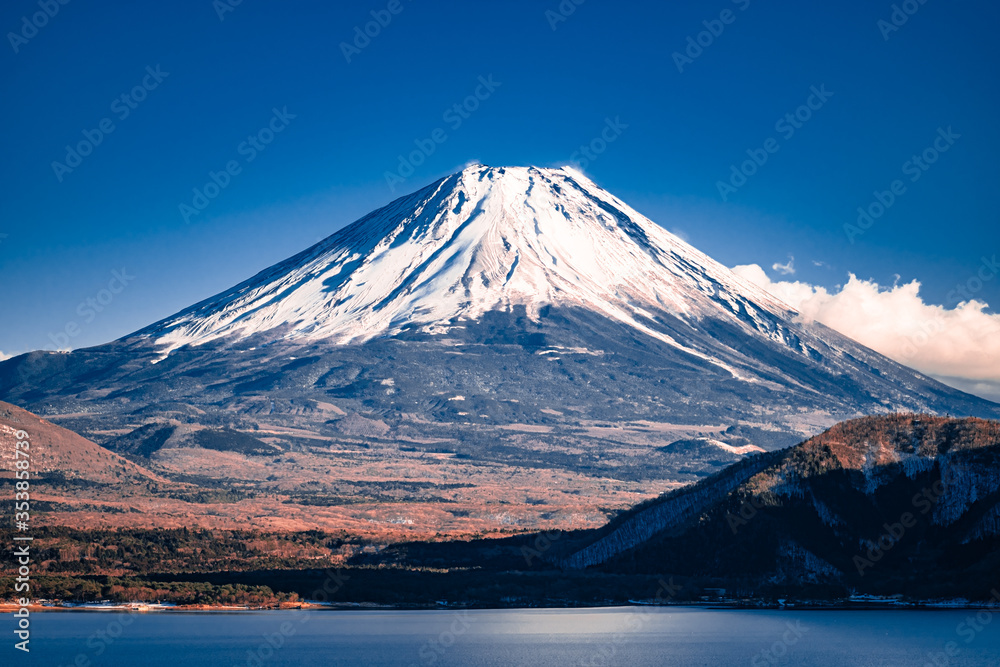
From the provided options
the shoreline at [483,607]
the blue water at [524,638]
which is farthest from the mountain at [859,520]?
the blue water at [524,638]

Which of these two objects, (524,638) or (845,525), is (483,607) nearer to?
(524,638)

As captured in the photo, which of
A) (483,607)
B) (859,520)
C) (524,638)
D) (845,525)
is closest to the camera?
(524,638)

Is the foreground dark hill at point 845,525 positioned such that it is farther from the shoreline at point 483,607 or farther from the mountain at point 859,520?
the shoreline at point 483,607

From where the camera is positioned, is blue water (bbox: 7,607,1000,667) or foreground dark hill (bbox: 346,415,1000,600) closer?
blue water (bbox: 7,607,1000,667)

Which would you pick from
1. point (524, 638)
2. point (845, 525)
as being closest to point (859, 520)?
point (845, 525)

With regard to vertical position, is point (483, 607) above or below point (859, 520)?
below

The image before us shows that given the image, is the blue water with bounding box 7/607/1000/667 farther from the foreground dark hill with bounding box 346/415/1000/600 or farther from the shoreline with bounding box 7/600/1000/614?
the foreground dark hill with bounding box 346/415/1000/600

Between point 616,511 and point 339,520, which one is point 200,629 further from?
point 616,511

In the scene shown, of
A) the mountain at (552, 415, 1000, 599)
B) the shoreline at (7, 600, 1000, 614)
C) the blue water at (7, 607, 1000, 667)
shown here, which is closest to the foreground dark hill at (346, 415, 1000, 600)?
the mountain at (552, 415, 1000, 599)
